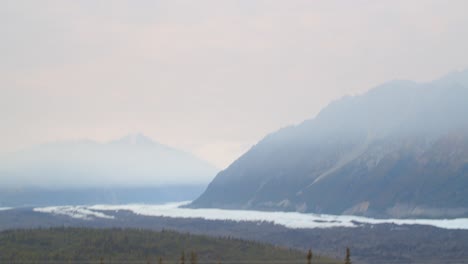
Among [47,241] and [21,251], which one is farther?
[47,241]

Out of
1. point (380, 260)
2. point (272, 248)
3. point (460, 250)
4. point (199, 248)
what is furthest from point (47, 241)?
point (460, 250)

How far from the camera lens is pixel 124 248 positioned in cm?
15662

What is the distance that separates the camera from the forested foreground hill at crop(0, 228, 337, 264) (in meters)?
144

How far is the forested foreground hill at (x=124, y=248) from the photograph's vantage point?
472 ft

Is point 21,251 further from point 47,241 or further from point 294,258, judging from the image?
point 294,258

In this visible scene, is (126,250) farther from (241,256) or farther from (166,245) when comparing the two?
(241,256)

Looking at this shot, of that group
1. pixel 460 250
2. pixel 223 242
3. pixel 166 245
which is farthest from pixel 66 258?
pixel 460 250

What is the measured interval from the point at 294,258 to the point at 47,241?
155 feet

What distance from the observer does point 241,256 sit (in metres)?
154

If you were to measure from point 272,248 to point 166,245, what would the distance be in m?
21.6

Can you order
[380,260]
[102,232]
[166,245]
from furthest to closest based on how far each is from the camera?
[380,260] < [102,232] < [166,245]

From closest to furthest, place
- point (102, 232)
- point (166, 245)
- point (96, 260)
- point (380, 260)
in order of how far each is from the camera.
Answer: point (96, 260) < point (166, 245) < point (102, 232) < point (380, 260)

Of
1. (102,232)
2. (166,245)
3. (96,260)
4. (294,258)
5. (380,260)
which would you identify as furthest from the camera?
(380,260)

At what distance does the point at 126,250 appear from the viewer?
155000 millimetres
